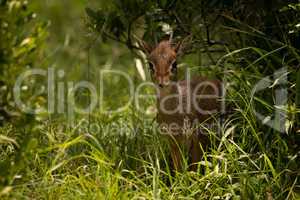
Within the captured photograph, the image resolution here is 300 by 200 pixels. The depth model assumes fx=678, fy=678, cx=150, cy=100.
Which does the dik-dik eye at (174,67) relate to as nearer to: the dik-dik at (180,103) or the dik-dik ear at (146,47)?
the dik-dik at (180,103)

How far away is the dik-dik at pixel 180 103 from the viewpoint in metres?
4.64

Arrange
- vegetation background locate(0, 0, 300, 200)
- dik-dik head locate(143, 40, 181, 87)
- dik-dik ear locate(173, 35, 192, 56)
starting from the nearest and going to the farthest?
1. vegetation background locate(0, 0, 300, 200)
2. dik-dik head locate(143, 40, 181, 87)
3. dik-dik ear locate(173, 35, 192, 56)

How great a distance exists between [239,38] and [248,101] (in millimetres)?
647

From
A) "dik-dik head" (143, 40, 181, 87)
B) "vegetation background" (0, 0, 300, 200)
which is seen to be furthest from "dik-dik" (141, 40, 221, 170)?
"vegetation background" (0, 0, 300, 200)

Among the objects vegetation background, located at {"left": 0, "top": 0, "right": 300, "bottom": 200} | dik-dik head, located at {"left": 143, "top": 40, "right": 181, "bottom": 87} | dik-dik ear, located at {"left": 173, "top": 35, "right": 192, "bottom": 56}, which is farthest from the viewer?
dik-dik ear, located at {"left": 173, "top": 35, "right": 192, "bottom": 56}

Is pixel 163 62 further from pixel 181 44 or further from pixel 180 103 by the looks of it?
pixel 180 103

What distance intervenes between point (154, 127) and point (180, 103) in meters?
0.32

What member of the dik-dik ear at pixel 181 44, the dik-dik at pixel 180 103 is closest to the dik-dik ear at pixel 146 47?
the dik-dik at pixel 180 103

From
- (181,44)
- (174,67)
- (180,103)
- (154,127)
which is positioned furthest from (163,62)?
(154,127)

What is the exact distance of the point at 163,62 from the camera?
4.61 metres

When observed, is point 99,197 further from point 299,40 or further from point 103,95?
point 103,95

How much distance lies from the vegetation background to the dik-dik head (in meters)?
0.28

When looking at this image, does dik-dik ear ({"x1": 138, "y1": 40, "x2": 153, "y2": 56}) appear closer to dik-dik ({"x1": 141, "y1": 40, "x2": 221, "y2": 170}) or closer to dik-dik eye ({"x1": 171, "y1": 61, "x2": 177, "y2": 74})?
dik-dik ({"x1": 141, "y1": 40, "x2": 221, "y2": 170})

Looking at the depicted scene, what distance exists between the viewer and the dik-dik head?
4570 millimetres
